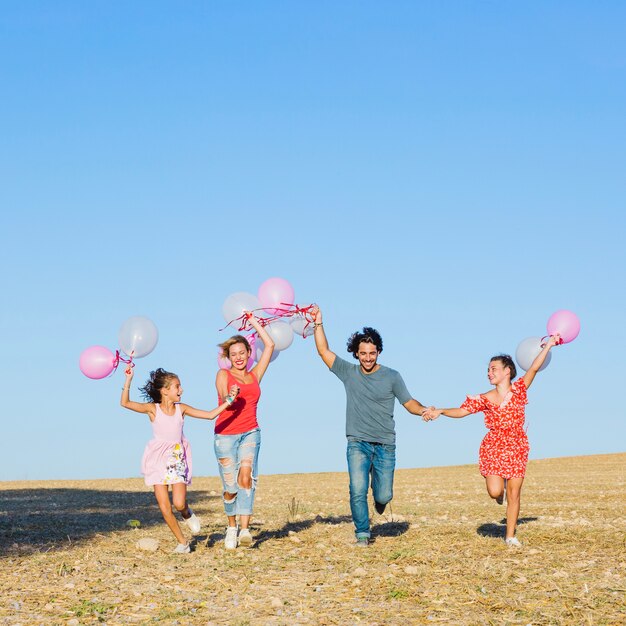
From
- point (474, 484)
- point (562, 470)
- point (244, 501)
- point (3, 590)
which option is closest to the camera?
point (3, 590)

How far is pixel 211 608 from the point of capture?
26.3ft

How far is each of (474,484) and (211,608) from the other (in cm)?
1884

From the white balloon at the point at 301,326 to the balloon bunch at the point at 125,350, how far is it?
1.83m

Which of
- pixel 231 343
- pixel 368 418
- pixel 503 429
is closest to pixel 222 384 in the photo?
pixel 231 343

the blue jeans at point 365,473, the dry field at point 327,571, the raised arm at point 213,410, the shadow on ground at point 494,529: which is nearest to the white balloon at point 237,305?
the raised arm at point 213,410

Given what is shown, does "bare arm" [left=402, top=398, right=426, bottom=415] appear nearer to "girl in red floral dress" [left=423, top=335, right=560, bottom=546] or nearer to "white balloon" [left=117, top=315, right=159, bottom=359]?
"girl in red floral dress" [left=423, top=335, right=560, bottom=546]

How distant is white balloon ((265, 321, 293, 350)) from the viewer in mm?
12492

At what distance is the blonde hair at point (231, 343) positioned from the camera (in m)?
11.5

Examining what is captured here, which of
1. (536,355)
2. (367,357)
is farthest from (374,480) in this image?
(536,355)

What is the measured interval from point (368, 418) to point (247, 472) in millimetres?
1608

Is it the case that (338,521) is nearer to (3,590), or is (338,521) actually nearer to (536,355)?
(536,355)

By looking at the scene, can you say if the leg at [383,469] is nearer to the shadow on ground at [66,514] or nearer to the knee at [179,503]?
the knee at [179,503]

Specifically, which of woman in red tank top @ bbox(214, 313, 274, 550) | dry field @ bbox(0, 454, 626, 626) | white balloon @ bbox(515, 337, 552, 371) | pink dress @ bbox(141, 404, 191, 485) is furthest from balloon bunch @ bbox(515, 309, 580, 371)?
pink dress @ bbox(141, 404, 191, 485)

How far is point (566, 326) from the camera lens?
12.0 metres
